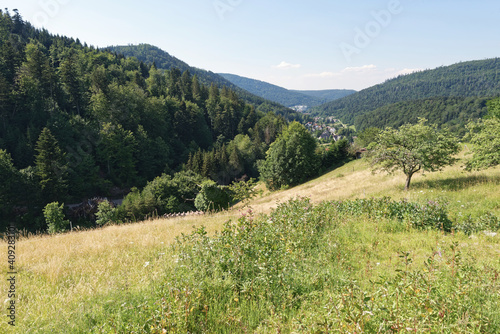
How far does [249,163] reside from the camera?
83938mm

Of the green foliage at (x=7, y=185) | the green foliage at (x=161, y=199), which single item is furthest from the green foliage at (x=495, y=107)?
the green foliage at (x=7, y=185)

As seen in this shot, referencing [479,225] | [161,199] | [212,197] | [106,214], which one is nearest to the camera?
[479,225]

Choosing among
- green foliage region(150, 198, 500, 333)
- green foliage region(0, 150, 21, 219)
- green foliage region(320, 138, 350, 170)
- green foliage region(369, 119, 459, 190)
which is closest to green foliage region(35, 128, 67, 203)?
green foliage region(0, 150, 21, 219)

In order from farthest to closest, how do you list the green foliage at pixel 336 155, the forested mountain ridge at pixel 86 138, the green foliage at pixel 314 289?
the green foliage at pixel 336 155 < the forested mountain ridge at pixel 86 138 < the green foliage at pixel 314 289

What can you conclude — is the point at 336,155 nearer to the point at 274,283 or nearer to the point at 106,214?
the point at 106,214

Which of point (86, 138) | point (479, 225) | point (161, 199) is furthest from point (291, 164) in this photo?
point (86, 138)

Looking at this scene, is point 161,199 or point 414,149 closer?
point 414,149

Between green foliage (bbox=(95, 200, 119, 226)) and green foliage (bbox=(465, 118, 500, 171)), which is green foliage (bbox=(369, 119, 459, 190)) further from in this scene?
green foliage (bbox=(95, 200, 119, 226))

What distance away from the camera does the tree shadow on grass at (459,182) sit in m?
14.4

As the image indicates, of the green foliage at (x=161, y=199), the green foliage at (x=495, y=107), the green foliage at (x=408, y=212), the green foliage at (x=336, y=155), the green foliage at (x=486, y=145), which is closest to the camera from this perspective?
the green foliage at (x=408, y=212)

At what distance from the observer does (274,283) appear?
4348 millimetres

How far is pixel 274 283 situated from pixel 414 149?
16451 mm

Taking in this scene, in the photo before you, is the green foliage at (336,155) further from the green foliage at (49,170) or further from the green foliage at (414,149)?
the green foliage at (49,170)

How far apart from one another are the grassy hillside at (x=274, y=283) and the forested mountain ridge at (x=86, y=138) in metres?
35.0
